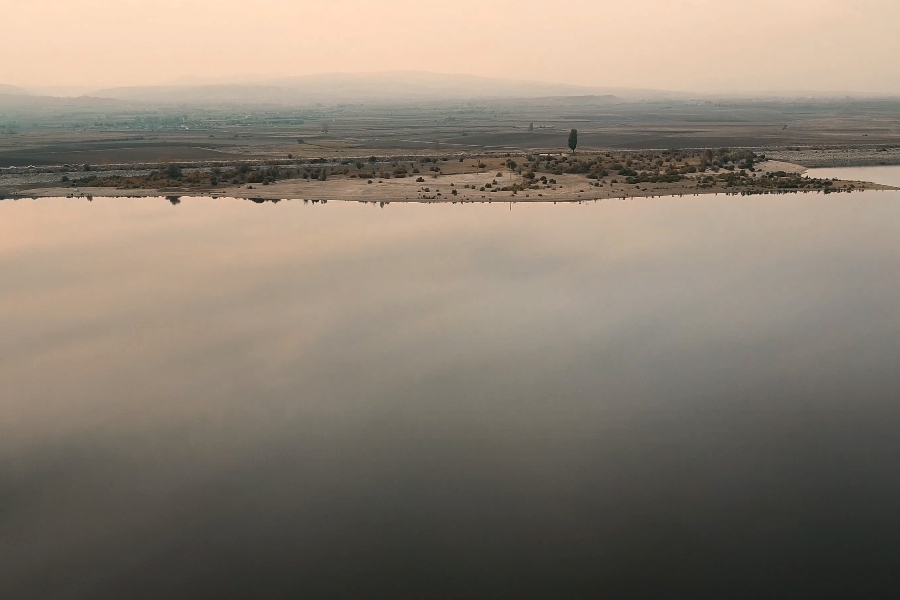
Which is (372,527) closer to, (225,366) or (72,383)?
(225,366)

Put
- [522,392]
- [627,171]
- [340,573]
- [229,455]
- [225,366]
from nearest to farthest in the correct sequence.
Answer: [340,573], [229,455], [522,392], [225,366], [627,171]

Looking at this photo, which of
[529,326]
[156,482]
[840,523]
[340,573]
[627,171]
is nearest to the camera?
[340,573]

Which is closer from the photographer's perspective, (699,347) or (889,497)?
(889,497)

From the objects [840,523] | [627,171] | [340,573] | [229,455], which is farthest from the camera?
[627,171]

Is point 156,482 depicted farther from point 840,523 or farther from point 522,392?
point 840,523

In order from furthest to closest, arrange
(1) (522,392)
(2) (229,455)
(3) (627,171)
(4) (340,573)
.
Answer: (3) (627,171) → (1) (522,392) → (2) (229,455) → (4) (340,573)

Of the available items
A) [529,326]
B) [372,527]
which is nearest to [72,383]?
[372,527]

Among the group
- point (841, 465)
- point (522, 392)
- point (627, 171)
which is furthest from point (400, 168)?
point (841, 465)
